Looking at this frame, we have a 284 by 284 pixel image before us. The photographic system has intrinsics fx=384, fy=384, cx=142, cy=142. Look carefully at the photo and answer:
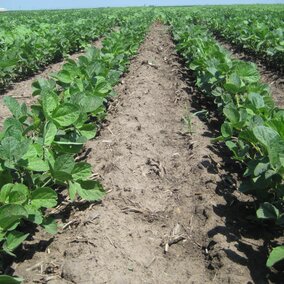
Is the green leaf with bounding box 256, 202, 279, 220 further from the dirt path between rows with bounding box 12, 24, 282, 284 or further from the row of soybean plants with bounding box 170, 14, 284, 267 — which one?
the dirt path between rows with bounding box 12, 24, 282, 284

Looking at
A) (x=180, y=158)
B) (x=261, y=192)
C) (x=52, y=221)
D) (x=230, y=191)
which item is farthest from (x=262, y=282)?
(x=180, y=158)

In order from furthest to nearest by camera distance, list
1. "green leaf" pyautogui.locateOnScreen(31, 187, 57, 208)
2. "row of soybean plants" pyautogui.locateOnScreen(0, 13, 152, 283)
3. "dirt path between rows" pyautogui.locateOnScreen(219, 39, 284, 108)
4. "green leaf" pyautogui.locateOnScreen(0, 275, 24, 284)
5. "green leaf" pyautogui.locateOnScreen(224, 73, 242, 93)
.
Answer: "dirt path between rows" pyautogui.locateOnScreen(219, 39, 284, 108) → "green leaf" pyautogui.locateOnScreen(224, 73, 242, 93) → "green leaf" pyautogui.locateOnScreen(31, 187, 57, 208) → "row of soybean plants" pyautogui.locateOnScreen(0, 13, 152, 283) → "green leaf" pyautogui.locateOnScreen(0, 275, 24, 284)

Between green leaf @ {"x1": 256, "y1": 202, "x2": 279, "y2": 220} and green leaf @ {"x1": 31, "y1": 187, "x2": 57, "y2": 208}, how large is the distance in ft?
3.50

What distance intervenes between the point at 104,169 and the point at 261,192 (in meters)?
1.24

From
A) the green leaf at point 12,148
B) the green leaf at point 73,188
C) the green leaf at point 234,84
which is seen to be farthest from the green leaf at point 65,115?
the green leaf at point 234,84

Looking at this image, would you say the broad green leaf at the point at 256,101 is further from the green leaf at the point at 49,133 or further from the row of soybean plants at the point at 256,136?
the green leaf at the point at 49,133

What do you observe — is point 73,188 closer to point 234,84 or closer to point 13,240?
point 13,240

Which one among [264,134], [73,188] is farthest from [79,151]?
[264,134]

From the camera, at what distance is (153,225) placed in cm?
247

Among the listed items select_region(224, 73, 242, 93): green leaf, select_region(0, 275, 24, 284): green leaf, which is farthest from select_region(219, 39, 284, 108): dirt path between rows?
select_region(0, 275, 24, 284): green leaf

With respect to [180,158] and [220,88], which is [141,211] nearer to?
[180,158]

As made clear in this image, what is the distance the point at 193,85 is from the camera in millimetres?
5723

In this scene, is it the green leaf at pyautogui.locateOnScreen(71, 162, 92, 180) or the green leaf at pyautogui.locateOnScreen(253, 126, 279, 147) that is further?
the green leaf at pyautogui.locateOnScreen(71, 162, 92, 180)

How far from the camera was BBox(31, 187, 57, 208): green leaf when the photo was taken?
6.42 feet
